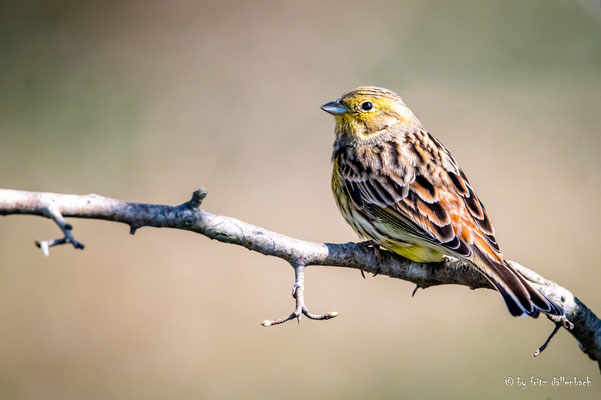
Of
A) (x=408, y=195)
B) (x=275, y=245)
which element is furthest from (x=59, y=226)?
(x=408, y=195)

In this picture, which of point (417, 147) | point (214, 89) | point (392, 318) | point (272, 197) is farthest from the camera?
point (214, 89)

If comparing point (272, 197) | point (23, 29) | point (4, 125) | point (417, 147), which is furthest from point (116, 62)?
point (417, 147)

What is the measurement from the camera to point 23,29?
10.2 m

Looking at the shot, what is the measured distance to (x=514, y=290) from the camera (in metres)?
3.33

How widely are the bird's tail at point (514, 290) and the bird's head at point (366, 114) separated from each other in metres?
1.31

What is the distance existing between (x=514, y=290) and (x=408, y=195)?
85 centimetres

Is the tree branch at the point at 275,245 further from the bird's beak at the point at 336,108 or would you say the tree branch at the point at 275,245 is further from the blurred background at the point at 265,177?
the blurred background at the point at 265,177

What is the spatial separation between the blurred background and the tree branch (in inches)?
93.6

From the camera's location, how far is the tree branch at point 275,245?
104 inches

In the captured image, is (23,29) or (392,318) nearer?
(392,318)

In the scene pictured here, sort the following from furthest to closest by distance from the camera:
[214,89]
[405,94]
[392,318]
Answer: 1. [214,89]
2. [405,94]
3. [392,318]

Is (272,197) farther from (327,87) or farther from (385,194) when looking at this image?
(385,194)

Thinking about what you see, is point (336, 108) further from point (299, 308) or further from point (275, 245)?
point (299, 308)

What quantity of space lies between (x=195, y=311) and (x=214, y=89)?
13.8 feet
